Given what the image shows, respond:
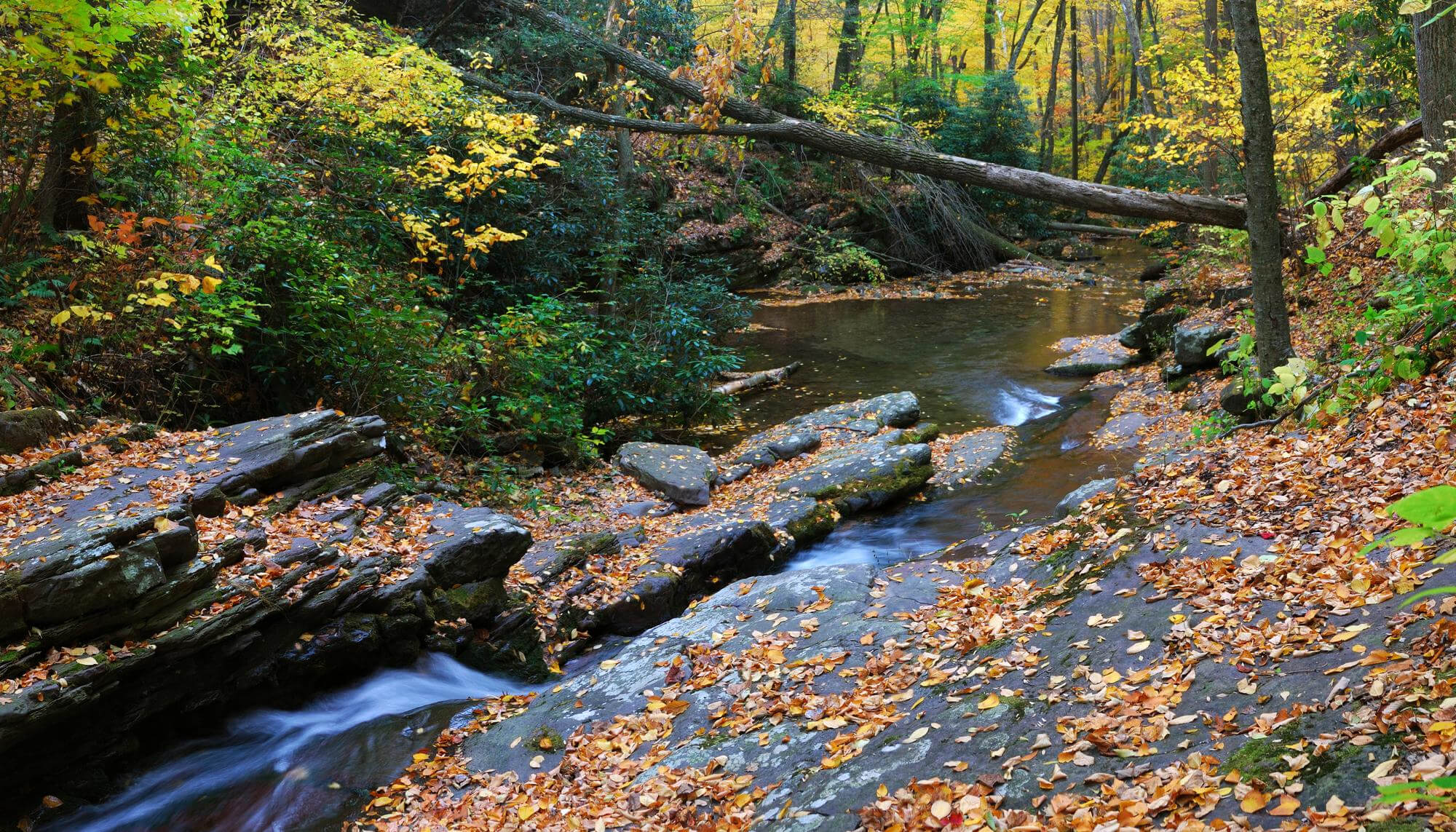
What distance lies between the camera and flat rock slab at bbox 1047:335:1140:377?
1373 centimetres

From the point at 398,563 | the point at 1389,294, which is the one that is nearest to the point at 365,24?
the point at 398,563

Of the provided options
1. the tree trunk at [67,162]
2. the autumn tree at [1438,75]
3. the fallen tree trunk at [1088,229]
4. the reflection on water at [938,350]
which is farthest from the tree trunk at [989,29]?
the tree trunk at [67,162]

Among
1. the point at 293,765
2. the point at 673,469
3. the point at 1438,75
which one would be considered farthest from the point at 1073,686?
the point at 1438,75

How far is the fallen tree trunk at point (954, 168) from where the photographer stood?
24.4 ft

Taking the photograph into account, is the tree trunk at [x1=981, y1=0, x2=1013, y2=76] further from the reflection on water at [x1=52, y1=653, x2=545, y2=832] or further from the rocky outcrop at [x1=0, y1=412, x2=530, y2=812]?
the reflection on water at [x1=52, y1=653, x2=545, y2=832]

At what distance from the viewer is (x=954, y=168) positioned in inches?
318

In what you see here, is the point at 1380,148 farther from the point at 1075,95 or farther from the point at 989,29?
the point at 989,29

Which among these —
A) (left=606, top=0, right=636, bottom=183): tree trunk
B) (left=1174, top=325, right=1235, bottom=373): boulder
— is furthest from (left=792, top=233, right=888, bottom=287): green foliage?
(left=1174, top=325, right=1235, bottom=373): boulder

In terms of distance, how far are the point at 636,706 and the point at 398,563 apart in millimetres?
2214

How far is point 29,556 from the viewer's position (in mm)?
4367

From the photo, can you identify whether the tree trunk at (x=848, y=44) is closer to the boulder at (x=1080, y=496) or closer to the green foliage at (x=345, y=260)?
the green foliage at (x=345, y=260)

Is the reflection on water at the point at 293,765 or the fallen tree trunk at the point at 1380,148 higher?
the fallen tree trunk at the point at 1380,148

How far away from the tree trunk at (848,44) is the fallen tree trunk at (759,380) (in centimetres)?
1406

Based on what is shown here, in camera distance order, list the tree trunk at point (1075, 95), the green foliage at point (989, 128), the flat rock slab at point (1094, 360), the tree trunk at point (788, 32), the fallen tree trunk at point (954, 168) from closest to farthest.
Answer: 1. the fallen tree trunk at point (954, 168)
2. the flat rock slab at point (1094, 360)
3. the tree trunk at point (788, 32)
4. the green foliage at point (989, 128)
5. the tree trunk at point (1075, 95)
